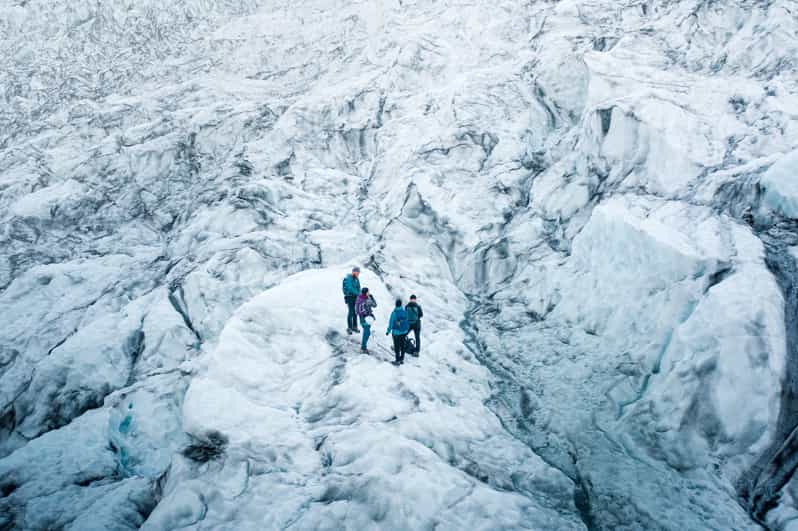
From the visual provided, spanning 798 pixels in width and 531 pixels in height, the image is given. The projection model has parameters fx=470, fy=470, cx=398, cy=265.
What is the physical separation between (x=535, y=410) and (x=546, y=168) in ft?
34.3

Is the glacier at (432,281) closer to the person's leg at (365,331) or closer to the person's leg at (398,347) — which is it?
the person's leg at (398,347)

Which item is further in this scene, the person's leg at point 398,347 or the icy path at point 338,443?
the person's leg at point 398,347

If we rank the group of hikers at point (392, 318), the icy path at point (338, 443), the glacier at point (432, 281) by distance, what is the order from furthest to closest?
the group of hikers at point (392, 318) < the glacier at point (432, 281) < the icy path at point (338, 443)

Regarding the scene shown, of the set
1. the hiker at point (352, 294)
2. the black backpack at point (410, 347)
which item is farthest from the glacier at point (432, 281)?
the black backpack at point (410, 347)

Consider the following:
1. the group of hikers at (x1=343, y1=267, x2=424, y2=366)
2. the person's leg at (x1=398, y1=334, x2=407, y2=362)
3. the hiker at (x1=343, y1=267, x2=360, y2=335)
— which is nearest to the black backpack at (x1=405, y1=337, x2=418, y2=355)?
the group of hikers at (x1=343, y1=267, x2=424, y2=366)

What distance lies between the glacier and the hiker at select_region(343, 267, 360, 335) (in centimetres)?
38

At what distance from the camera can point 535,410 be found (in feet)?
30.2

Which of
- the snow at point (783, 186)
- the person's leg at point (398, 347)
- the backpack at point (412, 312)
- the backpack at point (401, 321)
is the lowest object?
the person's leg at point (398, 347)

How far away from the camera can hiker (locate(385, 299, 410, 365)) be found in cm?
852

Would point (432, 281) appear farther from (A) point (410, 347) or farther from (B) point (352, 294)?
(B) point (352, 294)

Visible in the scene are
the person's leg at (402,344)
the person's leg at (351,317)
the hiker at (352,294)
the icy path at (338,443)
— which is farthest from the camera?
the person's leg at (351,317)

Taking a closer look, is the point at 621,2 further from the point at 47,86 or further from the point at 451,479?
the point at 47,86

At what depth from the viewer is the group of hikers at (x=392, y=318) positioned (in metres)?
8.64

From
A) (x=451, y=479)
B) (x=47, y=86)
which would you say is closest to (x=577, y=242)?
(x=451, y=479)
